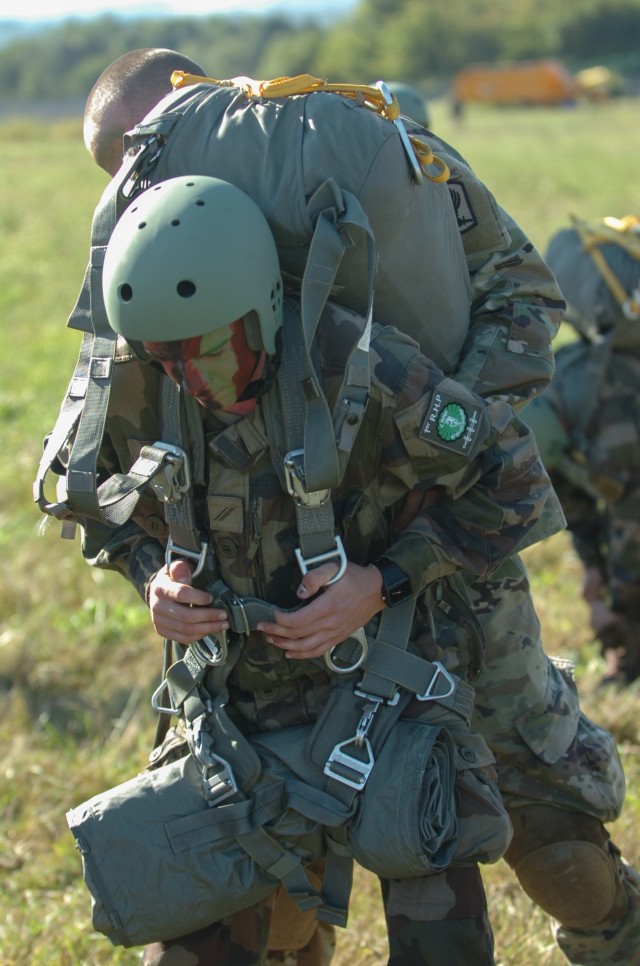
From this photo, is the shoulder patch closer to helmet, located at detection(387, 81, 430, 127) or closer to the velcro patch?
the velcro patch

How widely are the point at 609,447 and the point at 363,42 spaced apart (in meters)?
104

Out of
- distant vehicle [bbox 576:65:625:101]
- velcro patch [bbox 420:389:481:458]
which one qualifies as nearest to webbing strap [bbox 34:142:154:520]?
velcro patch [bbox 420:389:481:458]

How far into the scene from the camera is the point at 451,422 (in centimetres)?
276

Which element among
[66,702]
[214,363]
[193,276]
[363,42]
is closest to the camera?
[193,276]

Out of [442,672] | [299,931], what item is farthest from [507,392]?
[299,931]

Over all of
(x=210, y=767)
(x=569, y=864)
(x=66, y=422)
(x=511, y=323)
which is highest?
(x=511, y=323)

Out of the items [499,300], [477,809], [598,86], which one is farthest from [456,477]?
[598,86]

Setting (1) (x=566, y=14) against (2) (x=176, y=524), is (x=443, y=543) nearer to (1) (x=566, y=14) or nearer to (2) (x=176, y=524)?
(2) (x=176, y=524)

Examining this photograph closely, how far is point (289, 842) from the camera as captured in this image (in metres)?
2.89

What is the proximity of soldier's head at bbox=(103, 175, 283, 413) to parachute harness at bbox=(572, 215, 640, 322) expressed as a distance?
3.28 m

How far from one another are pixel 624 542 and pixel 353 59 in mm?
101879

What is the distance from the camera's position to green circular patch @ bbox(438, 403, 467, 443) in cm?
275

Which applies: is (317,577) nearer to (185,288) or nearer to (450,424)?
(450,424)

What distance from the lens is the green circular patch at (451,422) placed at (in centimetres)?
275
